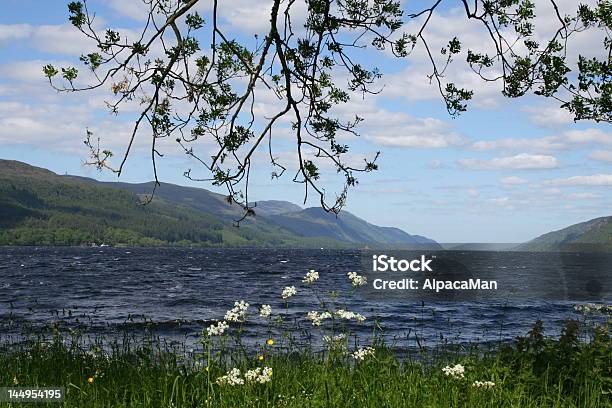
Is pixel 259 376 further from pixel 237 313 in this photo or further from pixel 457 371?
pixel 457 371

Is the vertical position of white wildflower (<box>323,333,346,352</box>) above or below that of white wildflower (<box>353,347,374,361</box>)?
above

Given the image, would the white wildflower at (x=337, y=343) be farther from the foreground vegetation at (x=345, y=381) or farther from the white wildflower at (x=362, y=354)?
the white wildflower at (x=362, y=354)

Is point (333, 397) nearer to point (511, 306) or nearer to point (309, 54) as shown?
point (309, 54)

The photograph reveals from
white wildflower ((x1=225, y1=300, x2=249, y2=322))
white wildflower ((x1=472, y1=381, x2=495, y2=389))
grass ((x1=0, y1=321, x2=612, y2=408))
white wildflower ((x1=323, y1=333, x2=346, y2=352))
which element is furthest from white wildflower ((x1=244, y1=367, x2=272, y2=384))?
white wildflower ((x1=472, y1=381, x2=495, y2=389))

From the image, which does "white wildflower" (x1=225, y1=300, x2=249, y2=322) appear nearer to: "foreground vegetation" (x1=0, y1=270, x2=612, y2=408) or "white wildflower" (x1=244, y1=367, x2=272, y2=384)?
"foreground vegetation" (x1=0, y1=270, x2=612, y2=408)

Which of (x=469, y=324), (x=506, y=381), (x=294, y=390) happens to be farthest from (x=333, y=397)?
(x=469, y=324)

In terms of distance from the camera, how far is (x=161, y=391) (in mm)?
7469

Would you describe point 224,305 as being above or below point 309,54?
below

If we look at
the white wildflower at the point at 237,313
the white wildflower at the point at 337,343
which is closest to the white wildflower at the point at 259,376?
the white wildflower at the point at 237,313

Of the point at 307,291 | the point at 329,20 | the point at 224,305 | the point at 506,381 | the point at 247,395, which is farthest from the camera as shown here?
the point at 307,291

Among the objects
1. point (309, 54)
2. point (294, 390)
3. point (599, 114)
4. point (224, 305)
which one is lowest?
point (224, 305)

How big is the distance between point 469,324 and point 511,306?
1542 centimetres

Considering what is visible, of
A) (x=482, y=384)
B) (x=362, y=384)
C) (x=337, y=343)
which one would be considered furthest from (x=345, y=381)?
(x=482, y=384)

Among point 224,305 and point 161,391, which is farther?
point 224,305
